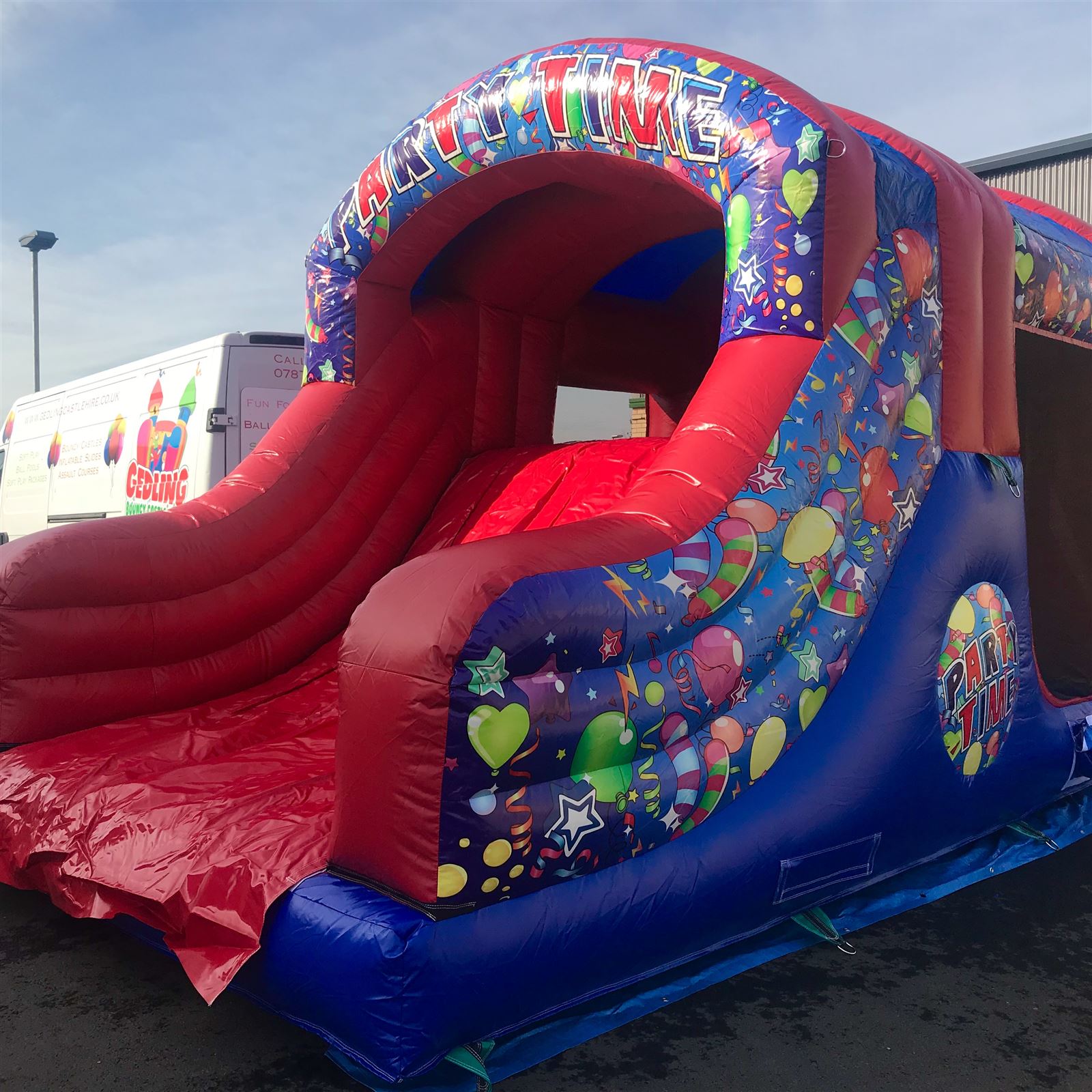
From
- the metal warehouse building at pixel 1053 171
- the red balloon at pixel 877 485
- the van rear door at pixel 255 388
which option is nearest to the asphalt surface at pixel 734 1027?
the red balloon at pixel 877 485

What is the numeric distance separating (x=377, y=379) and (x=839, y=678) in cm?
Result: 183

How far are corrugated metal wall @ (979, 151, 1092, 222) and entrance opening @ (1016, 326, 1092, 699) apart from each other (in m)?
8.80

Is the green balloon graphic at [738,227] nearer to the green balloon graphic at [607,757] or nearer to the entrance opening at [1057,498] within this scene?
the green balloon graphic at [607,757]

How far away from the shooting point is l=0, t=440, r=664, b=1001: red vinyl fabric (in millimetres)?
1850

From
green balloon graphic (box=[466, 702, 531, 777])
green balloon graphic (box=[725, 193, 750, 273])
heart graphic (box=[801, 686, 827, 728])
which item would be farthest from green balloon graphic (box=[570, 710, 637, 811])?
green balloon graphic (box=[725, 193, 750, 273])

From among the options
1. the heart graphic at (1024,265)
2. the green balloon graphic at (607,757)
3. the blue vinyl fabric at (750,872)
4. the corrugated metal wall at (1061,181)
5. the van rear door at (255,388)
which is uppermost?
the corrugated metal wall at (1061,181)

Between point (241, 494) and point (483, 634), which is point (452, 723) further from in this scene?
point (241, 494)

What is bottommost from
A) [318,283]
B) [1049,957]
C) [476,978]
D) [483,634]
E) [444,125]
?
[1049,957]

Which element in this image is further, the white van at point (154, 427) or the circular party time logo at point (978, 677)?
the white van at point (154, 427)

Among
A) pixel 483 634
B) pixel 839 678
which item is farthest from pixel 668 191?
pixel 483 634

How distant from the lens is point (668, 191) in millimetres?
3049

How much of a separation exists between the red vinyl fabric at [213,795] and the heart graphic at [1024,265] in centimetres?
114

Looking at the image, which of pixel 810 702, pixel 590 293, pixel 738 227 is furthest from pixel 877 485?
pixel 590 293

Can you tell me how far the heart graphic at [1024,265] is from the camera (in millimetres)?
3078
